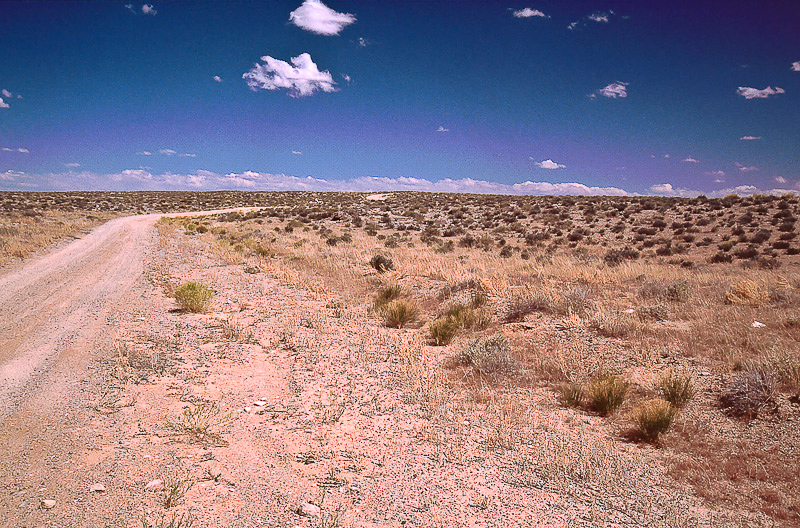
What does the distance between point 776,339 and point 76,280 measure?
55.6ft

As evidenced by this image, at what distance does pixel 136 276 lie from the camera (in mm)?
13492

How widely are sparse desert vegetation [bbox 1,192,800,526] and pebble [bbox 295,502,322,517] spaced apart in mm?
26

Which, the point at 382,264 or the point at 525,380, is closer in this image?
the point at 525,380

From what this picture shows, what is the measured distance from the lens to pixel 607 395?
5605 millimetres

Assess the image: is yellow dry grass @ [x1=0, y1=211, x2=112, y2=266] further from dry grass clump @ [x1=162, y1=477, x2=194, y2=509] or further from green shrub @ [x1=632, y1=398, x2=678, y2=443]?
green shrub @ [x1=632, y1=398, x2=678, y2=443]

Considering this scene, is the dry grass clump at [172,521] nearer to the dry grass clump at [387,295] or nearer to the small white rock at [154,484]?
the small white rock at [154,484]

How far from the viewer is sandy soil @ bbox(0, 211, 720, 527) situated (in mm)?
3658

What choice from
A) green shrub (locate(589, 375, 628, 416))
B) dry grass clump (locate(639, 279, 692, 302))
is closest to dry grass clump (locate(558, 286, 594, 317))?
dry grass clump (locate(639, 279, 692, 302))

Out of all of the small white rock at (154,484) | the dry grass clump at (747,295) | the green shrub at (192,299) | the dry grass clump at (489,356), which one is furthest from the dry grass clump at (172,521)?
the dry grass clump at (747,295)

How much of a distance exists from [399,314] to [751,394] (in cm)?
611

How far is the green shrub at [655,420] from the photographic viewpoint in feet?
16.1

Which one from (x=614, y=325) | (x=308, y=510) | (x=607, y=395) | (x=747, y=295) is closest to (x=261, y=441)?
(x=308, y=510)

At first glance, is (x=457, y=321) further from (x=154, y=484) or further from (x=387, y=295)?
(x=154, y=484)

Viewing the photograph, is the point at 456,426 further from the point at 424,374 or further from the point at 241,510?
the point at 241,510
